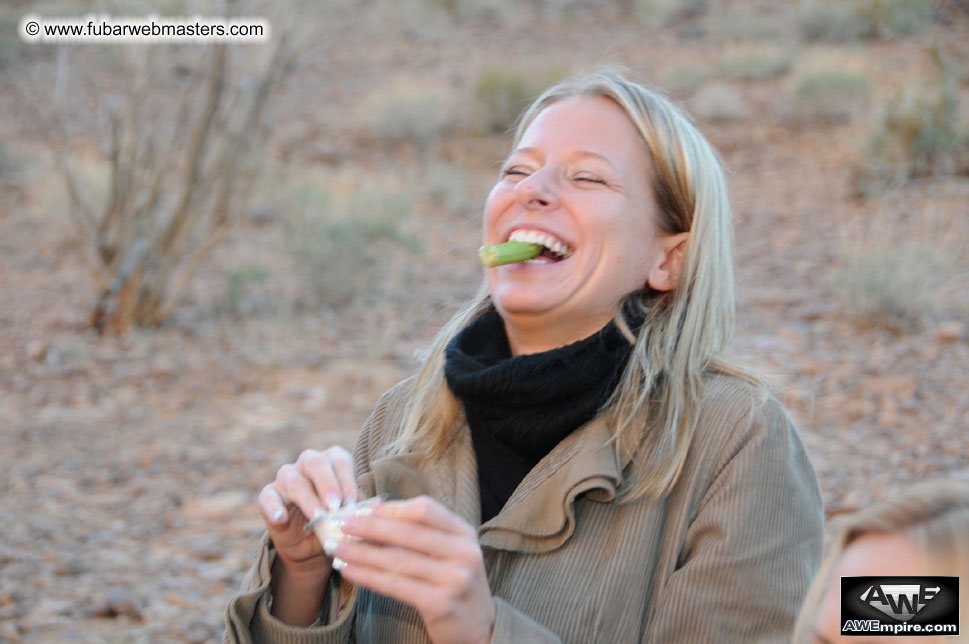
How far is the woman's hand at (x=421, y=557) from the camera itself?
1485 mm

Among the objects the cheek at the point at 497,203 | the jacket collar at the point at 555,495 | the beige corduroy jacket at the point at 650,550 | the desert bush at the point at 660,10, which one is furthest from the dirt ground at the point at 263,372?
the desert bush at the point at 660,10

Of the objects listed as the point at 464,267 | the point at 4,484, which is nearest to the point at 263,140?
the point at 464,267

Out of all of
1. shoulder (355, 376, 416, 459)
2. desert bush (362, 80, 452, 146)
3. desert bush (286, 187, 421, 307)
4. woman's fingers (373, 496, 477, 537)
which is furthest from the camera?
desert bush (362, 80, 452, 146)

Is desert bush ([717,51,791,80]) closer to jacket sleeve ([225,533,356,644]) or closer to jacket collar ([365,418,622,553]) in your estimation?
jacket collar ([365,418,622,553])

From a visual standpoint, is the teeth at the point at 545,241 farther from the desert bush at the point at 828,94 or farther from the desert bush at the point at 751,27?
the desert bush at the point at 751,27

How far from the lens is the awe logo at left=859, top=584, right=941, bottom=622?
1082mm

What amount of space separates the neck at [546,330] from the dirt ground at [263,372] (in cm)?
44

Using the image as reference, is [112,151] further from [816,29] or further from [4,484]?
[816,29]

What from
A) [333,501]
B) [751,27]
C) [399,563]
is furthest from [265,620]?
[751,27]

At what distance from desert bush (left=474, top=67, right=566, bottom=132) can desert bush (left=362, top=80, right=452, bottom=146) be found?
0.51 meters

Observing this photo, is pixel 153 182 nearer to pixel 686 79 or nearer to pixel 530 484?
pixel 530 484

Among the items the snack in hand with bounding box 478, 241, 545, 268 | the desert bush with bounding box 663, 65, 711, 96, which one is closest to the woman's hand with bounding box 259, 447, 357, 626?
the snack in hand with bounding box 478, 241, 545, 268

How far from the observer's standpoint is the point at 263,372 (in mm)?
6141

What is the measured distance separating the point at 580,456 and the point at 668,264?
1.67ft
